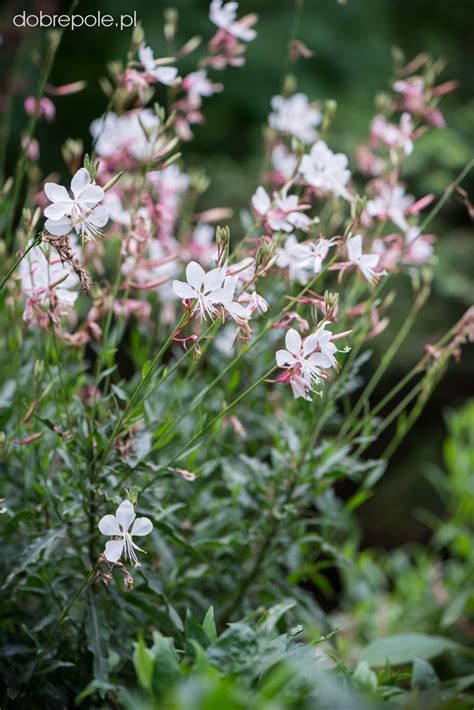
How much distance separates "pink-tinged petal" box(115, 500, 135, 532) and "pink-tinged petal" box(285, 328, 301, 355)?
0.25 m

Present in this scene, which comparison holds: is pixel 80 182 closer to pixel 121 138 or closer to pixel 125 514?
pixel 125 514

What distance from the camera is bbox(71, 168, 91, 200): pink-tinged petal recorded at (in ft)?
2.48

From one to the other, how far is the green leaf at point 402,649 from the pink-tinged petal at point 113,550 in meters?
0.63

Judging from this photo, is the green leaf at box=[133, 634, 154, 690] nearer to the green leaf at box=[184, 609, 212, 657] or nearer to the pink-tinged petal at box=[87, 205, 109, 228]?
the green leaf at box=[184, 609, 212, 657]

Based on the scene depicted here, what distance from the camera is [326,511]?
143 centimetres

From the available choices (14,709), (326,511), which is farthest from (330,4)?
(14,709)

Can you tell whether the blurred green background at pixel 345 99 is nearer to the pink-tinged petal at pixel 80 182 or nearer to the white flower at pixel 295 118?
the white flower at pixel 295 118

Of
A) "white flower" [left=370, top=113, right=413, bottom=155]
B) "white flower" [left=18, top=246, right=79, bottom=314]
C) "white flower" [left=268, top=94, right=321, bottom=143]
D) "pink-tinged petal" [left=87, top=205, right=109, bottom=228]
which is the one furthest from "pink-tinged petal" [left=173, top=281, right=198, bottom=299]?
"white flower" [left=268, top=94, right=321, bottom=143]

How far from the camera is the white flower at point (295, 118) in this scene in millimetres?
1389

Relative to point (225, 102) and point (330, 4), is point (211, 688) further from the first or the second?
point (330, 4)

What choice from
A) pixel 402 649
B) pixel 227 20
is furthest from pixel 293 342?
pixel 402 649

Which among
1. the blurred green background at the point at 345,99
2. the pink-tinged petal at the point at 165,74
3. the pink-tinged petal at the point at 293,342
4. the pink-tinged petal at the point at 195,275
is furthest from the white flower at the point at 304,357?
the blurred green background at the point at 345,99

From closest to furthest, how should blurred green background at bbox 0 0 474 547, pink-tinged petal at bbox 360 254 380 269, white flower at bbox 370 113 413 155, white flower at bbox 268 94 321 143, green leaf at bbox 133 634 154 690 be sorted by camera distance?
green leaf at bbox 133 634 154 690 → pink-tinged petal at bbox 360 254 380 269 → white flower at bbox 370 113 413 155 → white flower at bbox 268 94 321 143 → blurred green background at bbox 0 0 474 547

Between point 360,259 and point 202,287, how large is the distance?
27 cm
